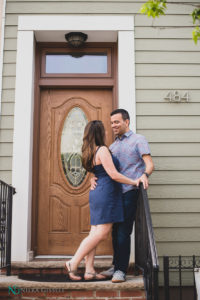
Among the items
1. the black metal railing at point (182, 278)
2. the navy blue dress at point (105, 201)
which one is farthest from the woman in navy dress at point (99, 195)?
the black metal railing at point (182, 278)

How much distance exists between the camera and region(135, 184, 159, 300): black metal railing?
111 inches

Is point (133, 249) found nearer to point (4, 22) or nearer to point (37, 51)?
point (37, 51)

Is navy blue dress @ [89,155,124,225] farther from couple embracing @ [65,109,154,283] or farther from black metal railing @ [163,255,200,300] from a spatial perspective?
black metal railing @ [163,255,200,300]

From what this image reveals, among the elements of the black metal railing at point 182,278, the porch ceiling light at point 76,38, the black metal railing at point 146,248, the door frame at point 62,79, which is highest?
the porch ceiling light at point 76,38

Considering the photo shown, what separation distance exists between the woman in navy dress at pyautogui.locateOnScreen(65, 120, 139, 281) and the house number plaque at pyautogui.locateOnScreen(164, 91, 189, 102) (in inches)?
58.2

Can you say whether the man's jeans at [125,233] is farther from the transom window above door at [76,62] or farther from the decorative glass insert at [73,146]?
the transom window above door at [76,62]

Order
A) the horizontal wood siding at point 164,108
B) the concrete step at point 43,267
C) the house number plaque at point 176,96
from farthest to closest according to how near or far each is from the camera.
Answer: the house number plaque at point 176,96 → the horizontal wood siding at point 164,108 → the concrete step at point 43,267

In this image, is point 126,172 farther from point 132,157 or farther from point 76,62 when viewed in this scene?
point 76,62

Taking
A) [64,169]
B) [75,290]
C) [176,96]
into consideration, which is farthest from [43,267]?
[176,96]

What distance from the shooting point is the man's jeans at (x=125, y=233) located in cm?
342

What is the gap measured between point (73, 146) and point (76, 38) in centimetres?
143

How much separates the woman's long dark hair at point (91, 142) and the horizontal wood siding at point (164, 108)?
116cm

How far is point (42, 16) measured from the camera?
4719 millimetres

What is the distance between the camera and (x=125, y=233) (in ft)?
11.4
